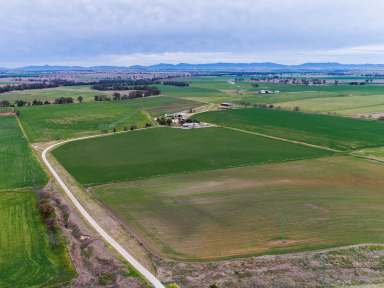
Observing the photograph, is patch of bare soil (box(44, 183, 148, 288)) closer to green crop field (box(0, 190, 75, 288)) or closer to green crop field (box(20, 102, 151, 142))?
green crop field (box(0, 190, 75, 288))

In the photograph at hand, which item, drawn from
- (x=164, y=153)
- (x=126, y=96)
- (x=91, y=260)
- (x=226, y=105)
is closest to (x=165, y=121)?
(x=164, y=153)

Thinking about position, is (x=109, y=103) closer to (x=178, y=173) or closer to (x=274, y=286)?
(x=178, y=173)

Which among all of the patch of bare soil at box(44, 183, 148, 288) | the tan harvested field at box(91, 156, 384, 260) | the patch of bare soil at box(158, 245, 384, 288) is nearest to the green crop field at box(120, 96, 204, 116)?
the tan harvested field at box(91, 156, 384, 260)

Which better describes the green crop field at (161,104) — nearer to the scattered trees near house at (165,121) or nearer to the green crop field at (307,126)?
the scattered trees near house at (165,121)

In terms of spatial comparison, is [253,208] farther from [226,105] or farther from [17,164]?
[226,105]

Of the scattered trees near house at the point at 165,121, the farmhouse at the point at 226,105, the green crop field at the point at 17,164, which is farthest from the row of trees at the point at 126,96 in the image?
the green crop field at the point at 17,164
